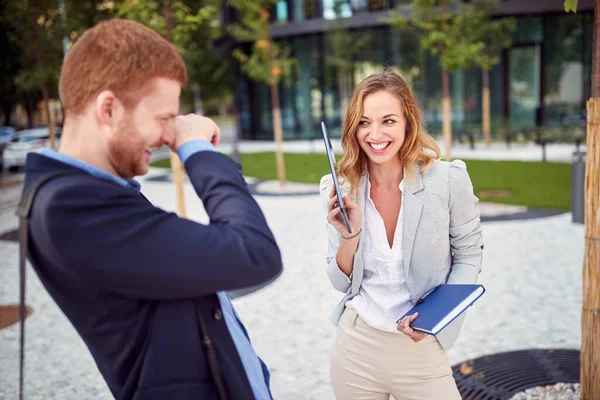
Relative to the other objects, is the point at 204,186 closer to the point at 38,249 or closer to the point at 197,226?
the point at 197,226

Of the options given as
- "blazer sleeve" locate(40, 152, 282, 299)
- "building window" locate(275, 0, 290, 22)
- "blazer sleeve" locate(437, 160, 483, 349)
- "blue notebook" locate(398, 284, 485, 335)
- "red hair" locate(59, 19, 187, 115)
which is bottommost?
"blue notebook" locate(398, 284, 485, 335)

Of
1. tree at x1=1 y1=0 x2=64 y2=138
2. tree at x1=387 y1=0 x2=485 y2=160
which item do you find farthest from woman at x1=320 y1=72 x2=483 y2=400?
tree at x1=1 y1=0 x2=64 y2=138

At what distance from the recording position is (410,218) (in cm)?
248

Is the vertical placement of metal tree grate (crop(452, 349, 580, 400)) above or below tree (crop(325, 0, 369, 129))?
below

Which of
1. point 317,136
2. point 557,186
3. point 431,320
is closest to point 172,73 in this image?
point 431,320

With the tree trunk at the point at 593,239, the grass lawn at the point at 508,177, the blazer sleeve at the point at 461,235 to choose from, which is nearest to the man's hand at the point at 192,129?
the blazer sleeve at the point at 461,235

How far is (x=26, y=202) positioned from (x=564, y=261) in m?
7.24

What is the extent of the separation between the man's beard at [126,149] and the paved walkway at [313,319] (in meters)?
3.35

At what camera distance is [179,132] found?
59.2 inches

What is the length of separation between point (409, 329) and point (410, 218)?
1.55ft

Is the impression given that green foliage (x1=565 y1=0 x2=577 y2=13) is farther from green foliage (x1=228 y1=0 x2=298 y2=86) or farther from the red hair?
green foliage (x1=228 y1=0 x2=298 y2=86)

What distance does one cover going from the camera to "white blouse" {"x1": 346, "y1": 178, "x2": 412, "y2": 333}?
8.23ft

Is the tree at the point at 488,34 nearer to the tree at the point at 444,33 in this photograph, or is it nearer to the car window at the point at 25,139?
the tree at the point at 444,33

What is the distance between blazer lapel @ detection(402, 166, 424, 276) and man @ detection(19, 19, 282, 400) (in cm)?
110
